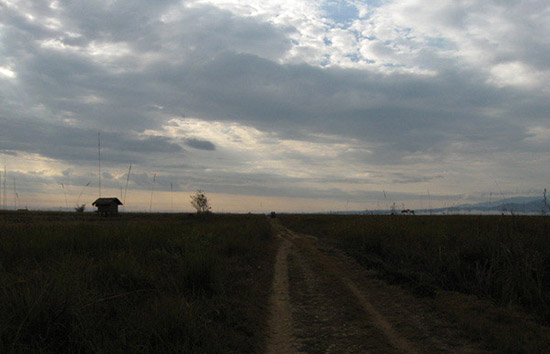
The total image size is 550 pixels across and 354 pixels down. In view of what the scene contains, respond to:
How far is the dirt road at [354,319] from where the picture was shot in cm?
499

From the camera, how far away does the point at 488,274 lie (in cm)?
776

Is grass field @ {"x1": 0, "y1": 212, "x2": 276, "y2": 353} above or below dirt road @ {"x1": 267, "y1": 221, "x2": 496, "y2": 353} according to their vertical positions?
above

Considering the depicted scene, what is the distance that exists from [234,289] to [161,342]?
357cm

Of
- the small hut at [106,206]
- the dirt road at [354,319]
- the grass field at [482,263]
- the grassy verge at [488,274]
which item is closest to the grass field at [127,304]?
the dirt road at [354,319]

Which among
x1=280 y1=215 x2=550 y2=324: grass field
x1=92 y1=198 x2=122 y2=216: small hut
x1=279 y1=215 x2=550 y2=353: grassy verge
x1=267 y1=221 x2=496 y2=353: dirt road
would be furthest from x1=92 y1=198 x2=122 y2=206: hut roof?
x1=267 y1=221 x2=496 y2=353: dirt road

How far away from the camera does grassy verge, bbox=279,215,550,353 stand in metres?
5.41

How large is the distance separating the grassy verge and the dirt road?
46 cm

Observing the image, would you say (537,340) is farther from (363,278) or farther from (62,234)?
(62,234)

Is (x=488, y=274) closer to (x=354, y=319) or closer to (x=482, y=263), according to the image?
(x=482, y=263)

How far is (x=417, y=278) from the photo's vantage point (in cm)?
866

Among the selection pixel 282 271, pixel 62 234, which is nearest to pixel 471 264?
pixel 282 271

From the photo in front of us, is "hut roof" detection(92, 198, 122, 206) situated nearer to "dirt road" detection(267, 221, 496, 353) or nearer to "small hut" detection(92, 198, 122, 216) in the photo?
"small hut" detection(92, 198, 122, 216)

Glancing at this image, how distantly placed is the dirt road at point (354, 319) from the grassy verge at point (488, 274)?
458mm

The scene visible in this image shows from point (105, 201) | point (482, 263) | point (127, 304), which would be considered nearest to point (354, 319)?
point (127, 304)
